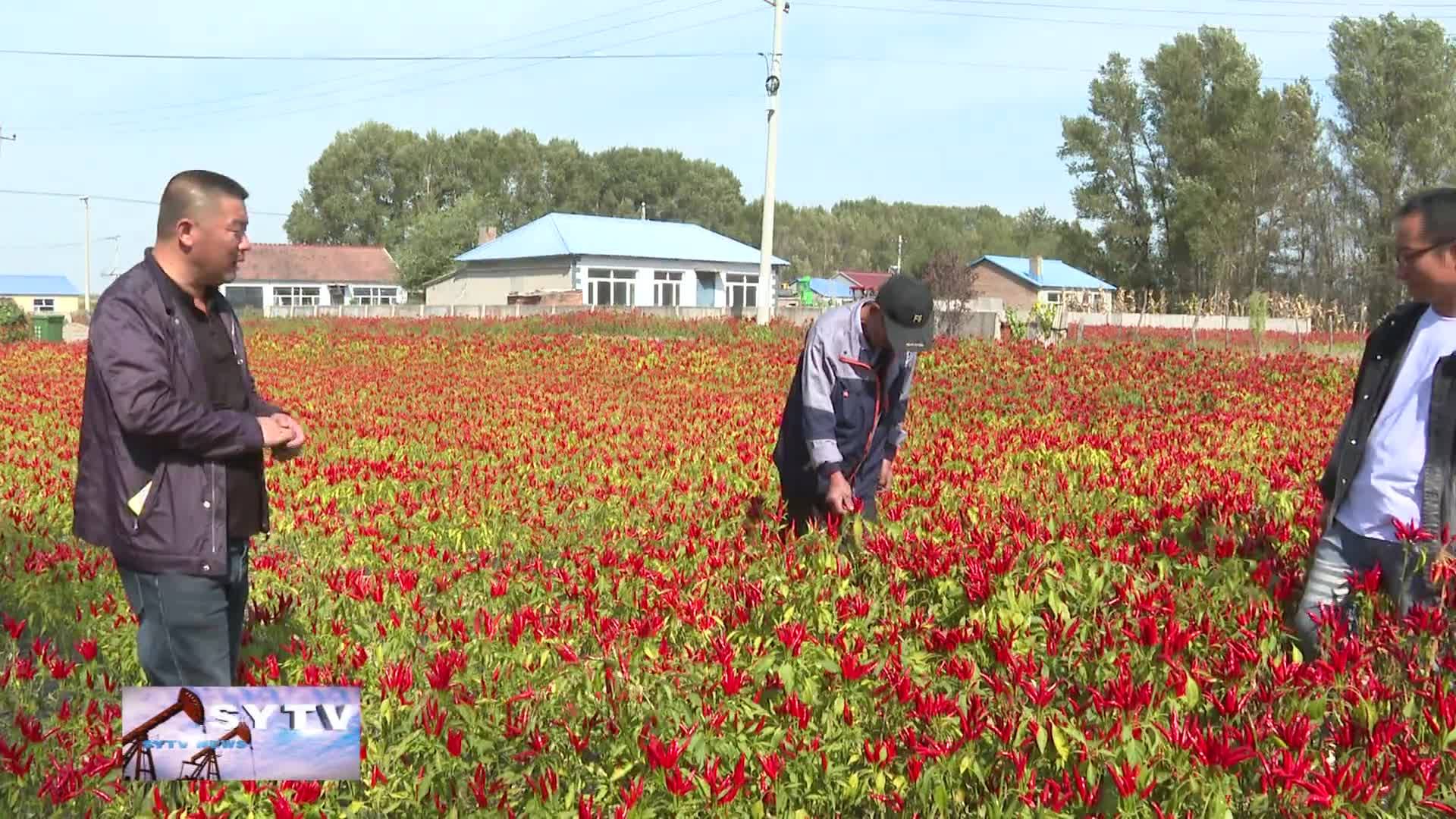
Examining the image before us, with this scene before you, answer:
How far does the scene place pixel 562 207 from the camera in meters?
96.1

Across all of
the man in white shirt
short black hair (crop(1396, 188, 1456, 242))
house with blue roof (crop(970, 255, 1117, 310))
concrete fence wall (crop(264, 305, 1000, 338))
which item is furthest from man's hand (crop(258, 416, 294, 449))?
house with blue roof (crop(970, 255, 1117, 310))

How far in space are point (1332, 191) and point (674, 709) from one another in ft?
224

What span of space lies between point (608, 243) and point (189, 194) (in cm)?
4741

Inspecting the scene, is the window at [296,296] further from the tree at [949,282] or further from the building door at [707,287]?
the tree at [949,282]

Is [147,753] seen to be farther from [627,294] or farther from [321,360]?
[627,294]

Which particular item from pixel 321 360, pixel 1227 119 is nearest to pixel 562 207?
pixel 1227 119

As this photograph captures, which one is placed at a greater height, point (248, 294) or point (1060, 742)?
point (248, 294)

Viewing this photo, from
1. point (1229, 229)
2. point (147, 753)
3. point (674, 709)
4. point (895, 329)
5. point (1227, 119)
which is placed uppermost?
point (1227, 119)

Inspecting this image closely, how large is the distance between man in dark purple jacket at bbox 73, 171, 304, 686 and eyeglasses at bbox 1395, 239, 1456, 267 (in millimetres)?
3520

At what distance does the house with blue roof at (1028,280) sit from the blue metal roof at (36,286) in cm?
7069

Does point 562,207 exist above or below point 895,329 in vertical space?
above

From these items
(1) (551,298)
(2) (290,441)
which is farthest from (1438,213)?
(1) (551,298)

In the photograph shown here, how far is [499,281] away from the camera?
2072 inches

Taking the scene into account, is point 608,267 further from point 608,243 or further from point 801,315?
point 801,315
